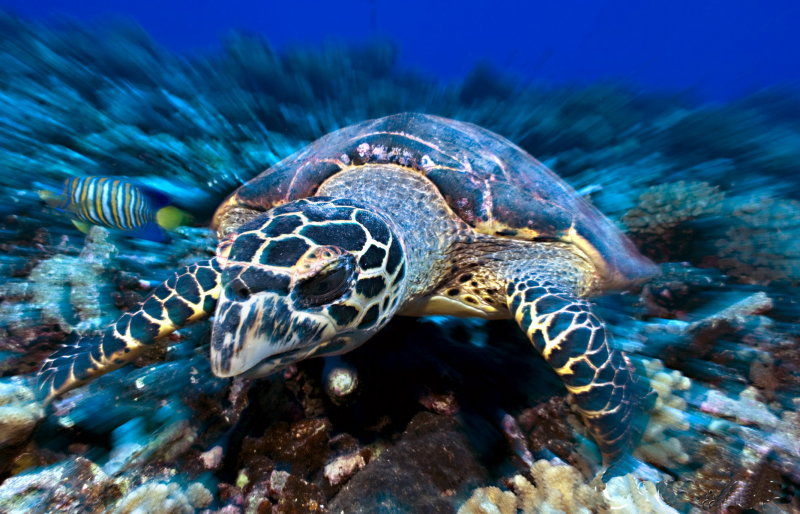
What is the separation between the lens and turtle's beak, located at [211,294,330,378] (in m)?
1.03

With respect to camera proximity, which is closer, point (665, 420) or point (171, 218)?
point (665, 420)

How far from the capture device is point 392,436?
1.59 meters

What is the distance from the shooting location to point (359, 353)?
202 centimetres

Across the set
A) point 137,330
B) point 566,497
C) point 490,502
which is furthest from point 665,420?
point 137,330

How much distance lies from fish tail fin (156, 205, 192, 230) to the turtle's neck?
205cm

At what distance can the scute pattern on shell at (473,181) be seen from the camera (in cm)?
206

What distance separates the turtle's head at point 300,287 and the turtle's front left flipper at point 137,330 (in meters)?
0.42

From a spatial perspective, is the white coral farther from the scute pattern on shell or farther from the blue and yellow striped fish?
the blue and yellow striped fish

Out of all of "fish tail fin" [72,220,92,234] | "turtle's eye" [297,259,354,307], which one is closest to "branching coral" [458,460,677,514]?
"turtle's eye" [297,259,354,307]

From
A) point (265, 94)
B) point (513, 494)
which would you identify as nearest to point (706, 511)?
point (513, 494)

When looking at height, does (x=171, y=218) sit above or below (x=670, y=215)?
below

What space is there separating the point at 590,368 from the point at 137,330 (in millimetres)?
2267

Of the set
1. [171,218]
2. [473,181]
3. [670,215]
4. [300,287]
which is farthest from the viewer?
[670,215]

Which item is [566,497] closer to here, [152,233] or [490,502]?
[490,502]
